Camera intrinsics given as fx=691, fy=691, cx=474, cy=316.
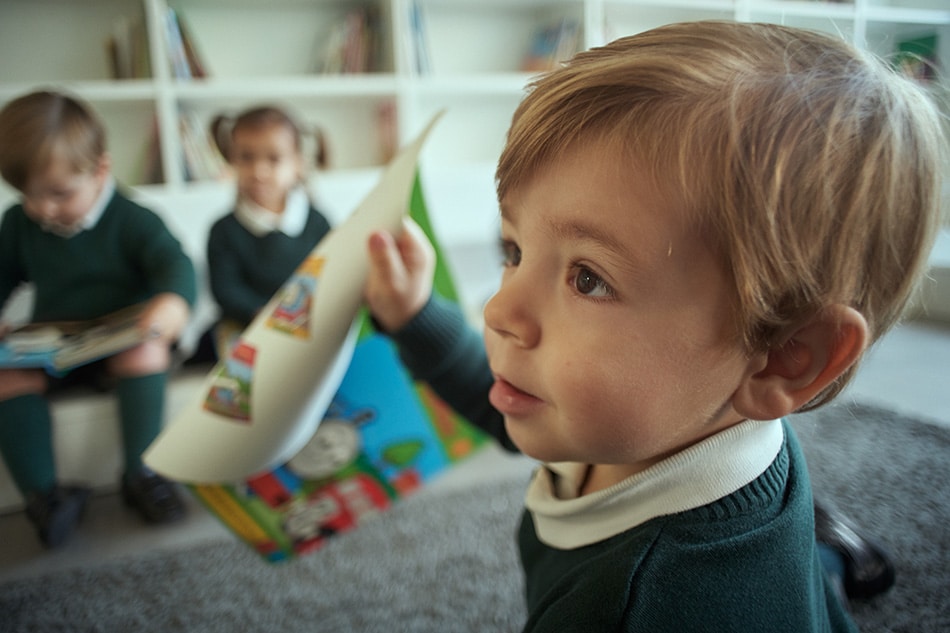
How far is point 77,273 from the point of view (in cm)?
121

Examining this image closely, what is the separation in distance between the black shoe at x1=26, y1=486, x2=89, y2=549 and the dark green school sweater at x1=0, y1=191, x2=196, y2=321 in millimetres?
351

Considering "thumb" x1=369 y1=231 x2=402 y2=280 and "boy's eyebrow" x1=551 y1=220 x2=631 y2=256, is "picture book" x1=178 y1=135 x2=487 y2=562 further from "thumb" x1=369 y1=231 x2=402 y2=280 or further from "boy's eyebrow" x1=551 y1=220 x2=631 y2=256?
"boy's eyebrow" x1=551 y1=220 x2=631 y2=256

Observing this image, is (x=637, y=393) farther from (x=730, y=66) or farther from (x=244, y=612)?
(x=244, y=612)

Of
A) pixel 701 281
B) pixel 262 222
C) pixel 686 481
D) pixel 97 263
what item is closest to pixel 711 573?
pixel 686 481

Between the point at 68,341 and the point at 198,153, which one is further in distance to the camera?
the point at 198,153

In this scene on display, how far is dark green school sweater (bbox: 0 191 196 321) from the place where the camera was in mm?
1208

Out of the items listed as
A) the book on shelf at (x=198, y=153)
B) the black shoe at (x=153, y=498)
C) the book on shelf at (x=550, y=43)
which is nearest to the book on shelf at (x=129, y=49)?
the book on shelf at (x=198, y=153)

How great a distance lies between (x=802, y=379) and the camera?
37 centimetres

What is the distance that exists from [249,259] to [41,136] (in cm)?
44

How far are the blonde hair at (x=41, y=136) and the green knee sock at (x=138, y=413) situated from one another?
39cm

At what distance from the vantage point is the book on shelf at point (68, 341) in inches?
38.4

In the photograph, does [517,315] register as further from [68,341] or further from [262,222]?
[262,222]

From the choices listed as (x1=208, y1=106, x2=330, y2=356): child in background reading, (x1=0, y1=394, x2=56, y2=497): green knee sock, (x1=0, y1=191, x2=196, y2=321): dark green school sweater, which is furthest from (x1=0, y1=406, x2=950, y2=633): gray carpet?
(x1=208, y1=106, x2=330, y2=356): child in background reading

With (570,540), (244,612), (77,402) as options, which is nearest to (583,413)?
(570,540)
